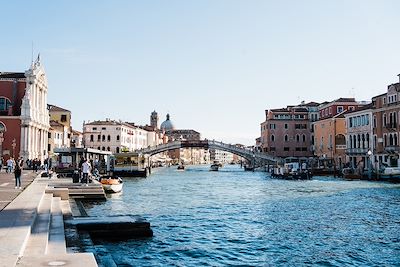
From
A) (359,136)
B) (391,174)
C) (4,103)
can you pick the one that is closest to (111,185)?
(391,174)

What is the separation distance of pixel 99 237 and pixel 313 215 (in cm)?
863

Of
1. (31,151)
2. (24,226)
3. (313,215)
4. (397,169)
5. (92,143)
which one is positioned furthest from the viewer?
(92,143)

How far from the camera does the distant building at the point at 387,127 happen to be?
4334cm

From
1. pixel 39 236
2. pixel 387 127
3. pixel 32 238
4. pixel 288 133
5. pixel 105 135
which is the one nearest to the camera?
pixel 32 238

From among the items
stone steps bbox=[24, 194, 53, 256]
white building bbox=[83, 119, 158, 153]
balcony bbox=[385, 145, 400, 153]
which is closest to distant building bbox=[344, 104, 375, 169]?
balcony bbox=[385, 145, 400, 153]

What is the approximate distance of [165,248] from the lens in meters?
11.3

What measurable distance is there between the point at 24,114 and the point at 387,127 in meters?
34.5

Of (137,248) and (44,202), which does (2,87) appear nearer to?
(44,202)

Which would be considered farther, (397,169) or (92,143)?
(92,143)

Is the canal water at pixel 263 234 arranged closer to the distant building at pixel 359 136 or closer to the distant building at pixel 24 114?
the distant building at pixel 24 114

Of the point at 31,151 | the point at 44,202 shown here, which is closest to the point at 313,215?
the point at 44,202

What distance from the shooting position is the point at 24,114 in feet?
146

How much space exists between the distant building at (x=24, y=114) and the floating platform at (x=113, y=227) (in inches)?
1319

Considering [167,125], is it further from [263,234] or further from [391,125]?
[263,234]
